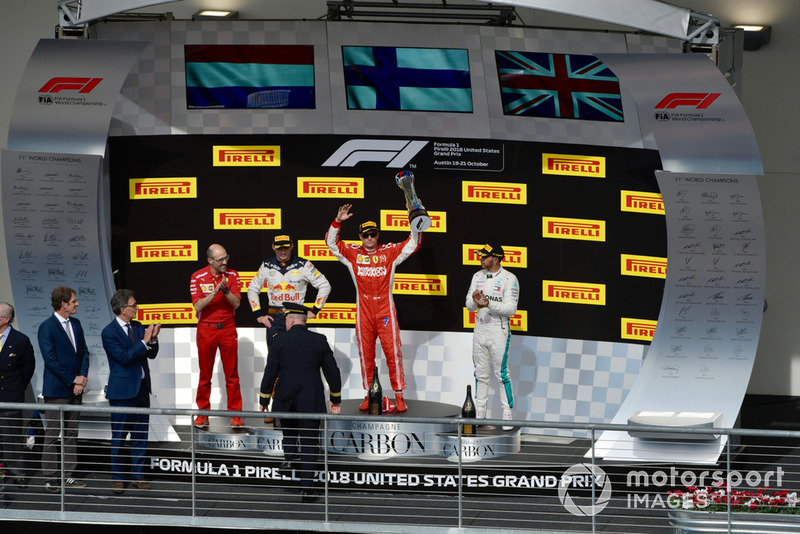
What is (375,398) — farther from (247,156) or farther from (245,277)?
(247,156)

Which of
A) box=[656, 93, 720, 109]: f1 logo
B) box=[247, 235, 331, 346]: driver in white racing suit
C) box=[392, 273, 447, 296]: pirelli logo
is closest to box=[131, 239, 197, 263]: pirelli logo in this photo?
box=[247, 235, 331, 346]: driver in white racing suit

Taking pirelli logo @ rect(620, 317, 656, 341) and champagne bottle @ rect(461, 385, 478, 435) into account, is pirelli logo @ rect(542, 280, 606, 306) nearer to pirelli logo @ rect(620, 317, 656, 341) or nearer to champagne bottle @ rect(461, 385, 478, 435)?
pirelli logo @ rect(620, 317, 656, 341)

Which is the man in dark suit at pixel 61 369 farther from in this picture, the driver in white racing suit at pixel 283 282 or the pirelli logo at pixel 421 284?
the pirelli logo at pixel 421 284

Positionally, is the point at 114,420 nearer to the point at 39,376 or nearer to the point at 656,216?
the point at 39,376

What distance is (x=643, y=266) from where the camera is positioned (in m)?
10.4

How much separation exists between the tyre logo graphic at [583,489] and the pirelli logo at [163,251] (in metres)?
4.14

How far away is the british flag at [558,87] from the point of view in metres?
10.4

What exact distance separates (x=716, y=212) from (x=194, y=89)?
478 cm

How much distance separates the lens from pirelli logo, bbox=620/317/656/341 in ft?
33.9

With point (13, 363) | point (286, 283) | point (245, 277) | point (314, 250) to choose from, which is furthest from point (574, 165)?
point (13, 363)

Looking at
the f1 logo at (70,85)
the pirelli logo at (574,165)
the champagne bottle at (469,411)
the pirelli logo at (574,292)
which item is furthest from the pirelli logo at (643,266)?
the f1 logo at (70,85)

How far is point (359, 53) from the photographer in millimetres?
10547

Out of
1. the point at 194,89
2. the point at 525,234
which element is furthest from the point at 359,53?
the point at 525,234

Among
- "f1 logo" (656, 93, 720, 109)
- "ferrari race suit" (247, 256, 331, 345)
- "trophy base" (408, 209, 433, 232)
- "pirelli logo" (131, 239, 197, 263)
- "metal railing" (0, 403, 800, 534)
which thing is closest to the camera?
"metal railing" (0, 403, 800, 534)
